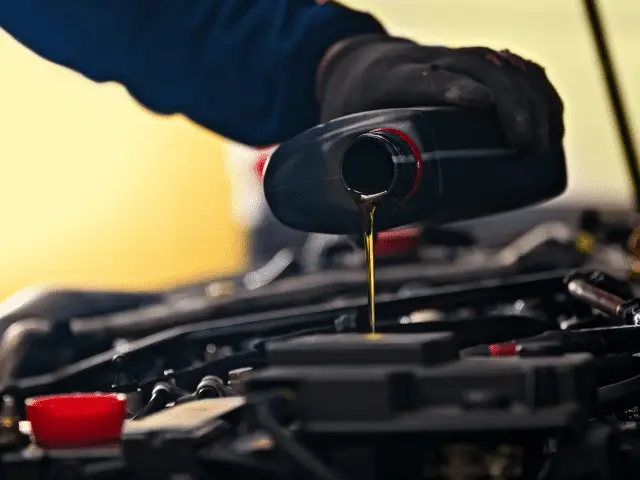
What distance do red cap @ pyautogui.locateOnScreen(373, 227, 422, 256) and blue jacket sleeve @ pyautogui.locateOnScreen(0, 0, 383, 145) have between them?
0.46 m

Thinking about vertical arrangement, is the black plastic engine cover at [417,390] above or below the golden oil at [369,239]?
below

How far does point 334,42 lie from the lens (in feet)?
4.67

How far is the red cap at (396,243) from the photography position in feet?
6.25

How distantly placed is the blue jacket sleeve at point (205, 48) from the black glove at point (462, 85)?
144mm

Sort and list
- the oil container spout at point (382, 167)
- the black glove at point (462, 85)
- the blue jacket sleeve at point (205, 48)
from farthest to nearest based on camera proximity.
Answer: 1. the blue jacket sleeve at point (205, 48)
2. the black glove at point (462, 85)
3. the oil container spout at point (382, 167)

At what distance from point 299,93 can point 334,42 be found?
0.29 feet

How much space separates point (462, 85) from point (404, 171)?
18 centimetres

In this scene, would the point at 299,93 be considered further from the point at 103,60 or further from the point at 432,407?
the point at 432,407

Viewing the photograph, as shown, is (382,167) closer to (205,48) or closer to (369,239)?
(369,239)

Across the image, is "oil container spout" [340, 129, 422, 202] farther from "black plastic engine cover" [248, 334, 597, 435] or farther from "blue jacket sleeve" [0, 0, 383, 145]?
"blue jacket sleeve" [0, 0, 383, 145]

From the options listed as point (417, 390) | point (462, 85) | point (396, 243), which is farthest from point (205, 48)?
point (417, 390)

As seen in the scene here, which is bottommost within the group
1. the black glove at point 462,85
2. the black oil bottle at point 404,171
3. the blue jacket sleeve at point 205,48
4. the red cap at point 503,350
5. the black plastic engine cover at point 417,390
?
the red cap at point 503,350

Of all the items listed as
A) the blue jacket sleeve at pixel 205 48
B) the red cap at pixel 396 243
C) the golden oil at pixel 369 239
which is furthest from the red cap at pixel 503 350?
the red cap at pixel 396 243

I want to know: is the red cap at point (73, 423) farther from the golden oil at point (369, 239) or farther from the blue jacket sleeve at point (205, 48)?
the blue jacket sleeve at point (205, 48)
